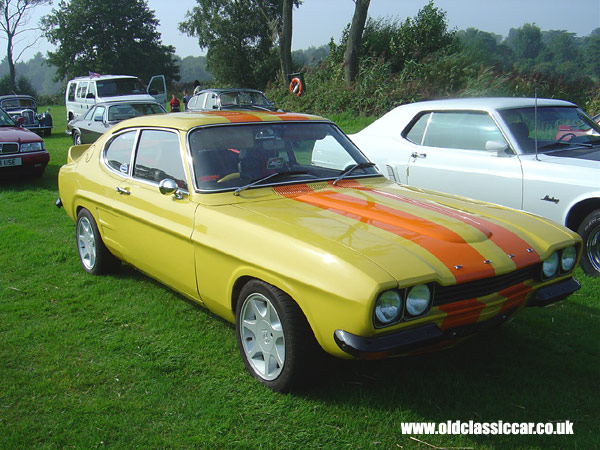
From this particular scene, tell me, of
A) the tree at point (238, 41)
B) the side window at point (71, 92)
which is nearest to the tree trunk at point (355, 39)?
the side window at point (71, 92)

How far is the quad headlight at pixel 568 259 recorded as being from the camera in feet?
11.1

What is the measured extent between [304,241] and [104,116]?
37.8 ft

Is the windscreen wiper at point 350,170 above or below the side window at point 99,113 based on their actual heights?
below

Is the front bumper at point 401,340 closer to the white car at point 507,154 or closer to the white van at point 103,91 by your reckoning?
the white car at point 507,154

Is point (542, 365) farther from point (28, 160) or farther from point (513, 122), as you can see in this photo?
point (28, 160)

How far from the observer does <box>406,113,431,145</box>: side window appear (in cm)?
638

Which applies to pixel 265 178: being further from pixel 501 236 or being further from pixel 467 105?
pixel 467 105

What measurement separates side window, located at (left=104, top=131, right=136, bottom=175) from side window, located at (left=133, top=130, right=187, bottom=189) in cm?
17

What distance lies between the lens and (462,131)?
6016mm

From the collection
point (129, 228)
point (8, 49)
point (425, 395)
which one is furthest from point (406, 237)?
point (8, 49)

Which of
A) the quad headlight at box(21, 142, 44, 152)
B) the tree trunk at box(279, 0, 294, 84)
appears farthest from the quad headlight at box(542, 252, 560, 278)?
the tree trunk at box(279, 0, 294, 84)

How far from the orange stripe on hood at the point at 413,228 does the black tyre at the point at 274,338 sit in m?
0.72

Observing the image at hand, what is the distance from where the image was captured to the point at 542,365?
354cm

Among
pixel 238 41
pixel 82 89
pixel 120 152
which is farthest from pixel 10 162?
pixel 238 41
